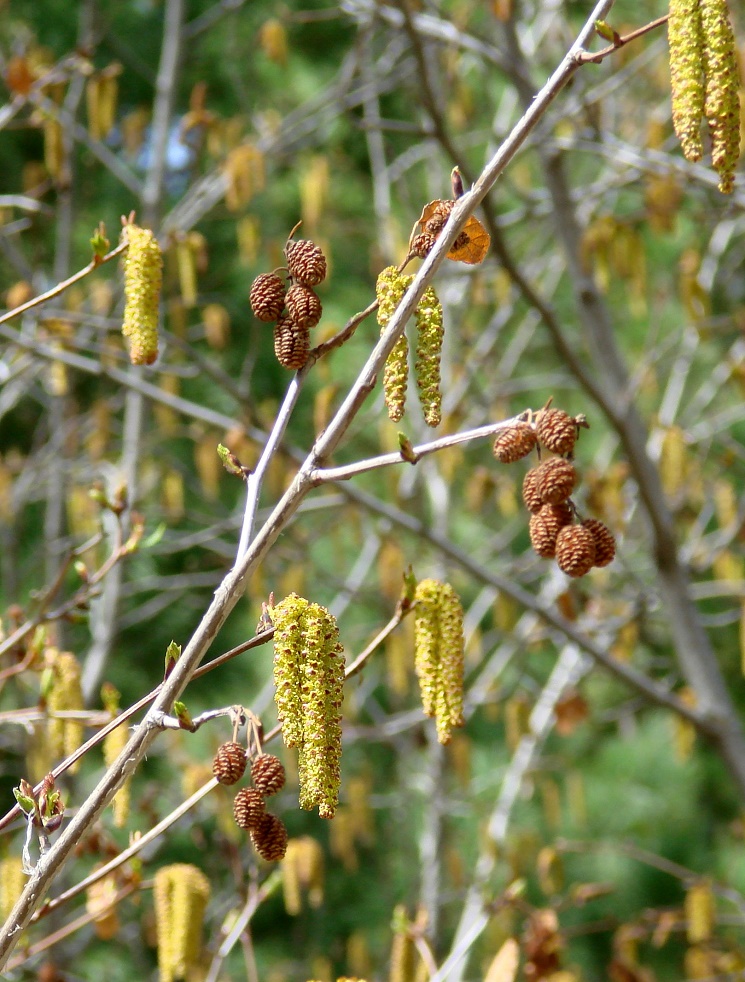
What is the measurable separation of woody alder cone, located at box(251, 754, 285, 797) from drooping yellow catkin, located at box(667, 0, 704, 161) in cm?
74

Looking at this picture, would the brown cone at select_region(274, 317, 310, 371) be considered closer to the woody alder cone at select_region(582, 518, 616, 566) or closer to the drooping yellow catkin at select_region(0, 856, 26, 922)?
the woody alder cone at select_region(582, 518, 616, 566)

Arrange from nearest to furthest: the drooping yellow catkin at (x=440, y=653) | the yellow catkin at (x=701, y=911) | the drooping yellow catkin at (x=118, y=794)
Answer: the drooping yellow catkin at (x=440, y=653), the drooping yellow catkin at (x=118, y=794), the yellow catkin at (x=701, y=911)

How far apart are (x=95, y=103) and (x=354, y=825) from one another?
2.48 m

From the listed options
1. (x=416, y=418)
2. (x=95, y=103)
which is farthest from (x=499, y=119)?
(x=95, y=103)

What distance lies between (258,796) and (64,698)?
747 millimetres

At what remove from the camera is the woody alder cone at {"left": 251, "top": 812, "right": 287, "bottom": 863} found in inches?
42.3

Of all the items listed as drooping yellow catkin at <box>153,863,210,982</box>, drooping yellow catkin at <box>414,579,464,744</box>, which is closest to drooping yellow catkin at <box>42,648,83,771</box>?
drooping yellow catkin at <box>153,863,210,982</box>

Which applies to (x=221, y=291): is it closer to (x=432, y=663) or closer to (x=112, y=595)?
(x=112, y=595)

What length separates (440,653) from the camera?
1204mm

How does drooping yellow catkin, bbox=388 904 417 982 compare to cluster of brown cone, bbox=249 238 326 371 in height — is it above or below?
below

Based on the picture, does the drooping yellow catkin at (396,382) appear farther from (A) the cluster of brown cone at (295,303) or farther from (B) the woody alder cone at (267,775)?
(B) the woody alder cone at (267,775)

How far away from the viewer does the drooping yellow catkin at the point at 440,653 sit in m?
1.18

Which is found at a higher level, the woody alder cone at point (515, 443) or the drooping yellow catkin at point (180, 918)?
the woody alder cone at point (515, 443)

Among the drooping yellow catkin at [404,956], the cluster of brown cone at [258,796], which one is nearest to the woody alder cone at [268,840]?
the cluster of brown cone at [258,796]
